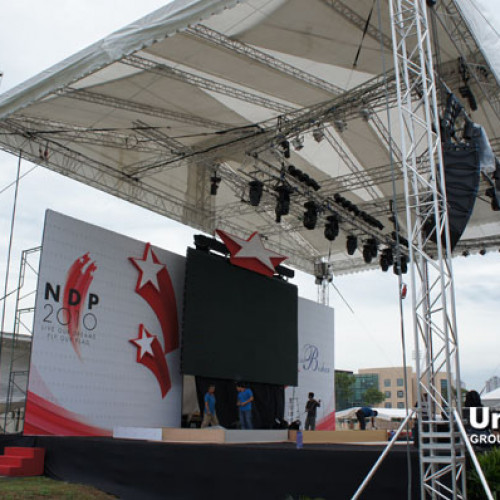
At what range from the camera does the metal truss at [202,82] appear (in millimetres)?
8477

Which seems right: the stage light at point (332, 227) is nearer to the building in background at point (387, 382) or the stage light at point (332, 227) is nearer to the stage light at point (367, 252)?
the stage light at point (367, 252)

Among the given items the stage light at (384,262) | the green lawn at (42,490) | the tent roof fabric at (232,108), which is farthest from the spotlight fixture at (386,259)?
the green lawn at (42,490)

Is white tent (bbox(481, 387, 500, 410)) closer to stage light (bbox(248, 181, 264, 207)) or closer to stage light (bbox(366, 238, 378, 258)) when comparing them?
stage light (bbox(366, 238, 378, 258))

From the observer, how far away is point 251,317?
1335cm

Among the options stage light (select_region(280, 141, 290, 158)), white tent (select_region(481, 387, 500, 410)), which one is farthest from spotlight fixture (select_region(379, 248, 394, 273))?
stage light (select_region(280, 141, 290, 158))

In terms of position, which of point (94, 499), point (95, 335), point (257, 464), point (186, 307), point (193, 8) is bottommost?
point (94, 499)

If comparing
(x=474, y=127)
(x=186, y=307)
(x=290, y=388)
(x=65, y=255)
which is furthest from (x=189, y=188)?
(x=474, y=127)

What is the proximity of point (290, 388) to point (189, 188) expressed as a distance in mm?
→ 6488

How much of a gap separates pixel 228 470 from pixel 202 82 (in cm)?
591

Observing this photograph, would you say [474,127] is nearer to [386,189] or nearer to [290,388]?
[386,189]

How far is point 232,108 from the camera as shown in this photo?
403 inches

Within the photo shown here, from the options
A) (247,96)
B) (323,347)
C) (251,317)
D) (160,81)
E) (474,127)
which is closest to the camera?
(474,127)

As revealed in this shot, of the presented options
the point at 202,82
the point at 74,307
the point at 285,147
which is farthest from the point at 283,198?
the point at 74,307

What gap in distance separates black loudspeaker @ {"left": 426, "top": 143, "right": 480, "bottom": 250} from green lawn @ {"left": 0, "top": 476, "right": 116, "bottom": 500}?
5203 millimetres
